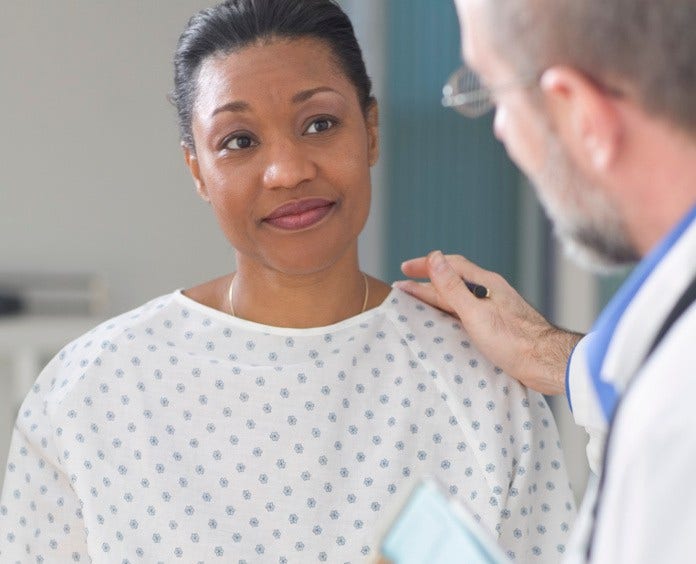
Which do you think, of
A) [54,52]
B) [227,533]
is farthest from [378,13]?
[227,533]

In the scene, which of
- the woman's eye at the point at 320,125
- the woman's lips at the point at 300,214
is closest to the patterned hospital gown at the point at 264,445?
the woman's lips at the point at 300,214

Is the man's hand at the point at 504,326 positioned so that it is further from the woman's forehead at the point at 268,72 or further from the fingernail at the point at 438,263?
the woman's forehead at the point at 268,72

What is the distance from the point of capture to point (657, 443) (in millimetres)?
934

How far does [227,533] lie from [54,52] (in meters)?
2.68

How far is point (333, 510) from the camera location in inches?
74.9

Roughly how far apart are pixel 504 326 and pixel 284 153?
431 millimetres

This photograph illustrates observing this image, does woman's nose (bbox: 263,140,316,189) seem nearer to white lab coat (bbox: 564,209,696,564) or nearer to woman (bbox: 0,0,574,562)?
woman (bbox: 0,0,574,562)

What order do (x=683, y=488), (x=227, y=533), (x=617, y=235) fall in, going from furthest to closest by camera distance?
(x=227, y=533), (x=617, y=235), (x=683, y=488)

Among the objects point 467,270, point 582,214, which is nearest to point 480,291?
point 467,270

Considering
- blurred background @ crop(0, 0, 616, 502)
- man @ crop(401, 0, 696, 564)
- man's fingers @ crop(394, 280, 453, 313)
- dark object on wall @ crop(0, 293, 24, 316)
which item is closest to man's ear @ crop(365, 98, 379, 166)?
man's fingers @ crop(394, 280, 453, 313)

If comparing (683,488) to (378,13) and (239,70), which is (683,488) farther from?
(378,13)

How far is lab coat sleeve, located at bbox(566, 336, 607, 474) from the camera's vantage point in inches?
70.5

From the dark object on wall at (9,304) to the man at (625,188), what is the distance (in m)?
3.14

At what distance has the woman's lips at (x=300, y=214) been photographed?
188cm
